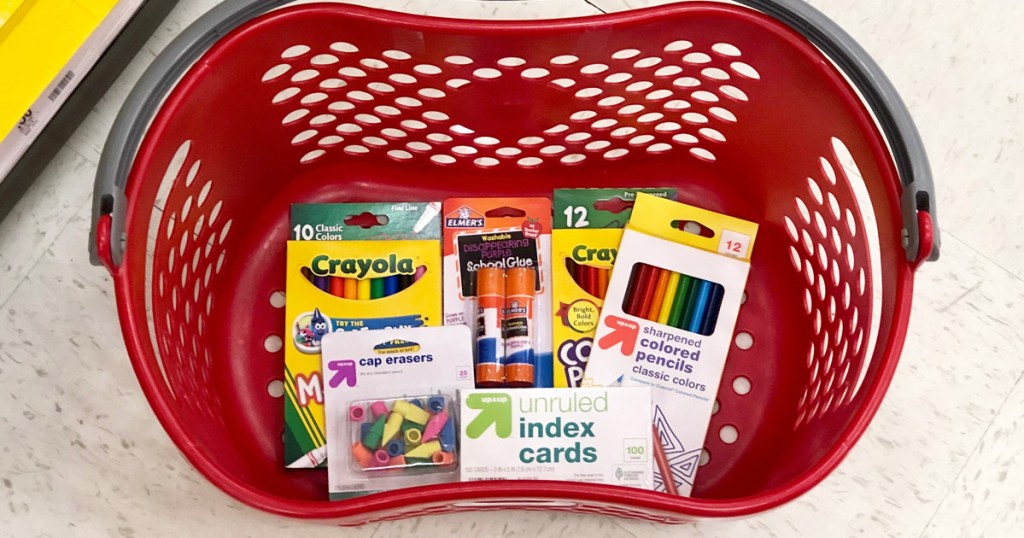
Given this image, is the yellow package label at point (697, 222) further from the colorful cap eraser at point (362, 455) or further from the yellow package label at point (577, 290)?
the colorful cap eraser at point (362, 455)

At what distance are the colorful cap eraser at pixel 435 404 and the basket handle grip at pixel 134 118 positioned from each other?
0.96 feet

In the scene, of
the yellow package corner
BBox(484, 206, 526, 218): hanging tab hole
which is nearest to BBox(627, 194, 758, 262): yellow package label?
BBox(484, 206, 526, 218): hanging tab hole

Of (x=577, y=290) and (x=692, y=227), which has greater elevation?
(x=692, y=227)

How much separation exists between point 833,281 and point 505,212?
1.02ft

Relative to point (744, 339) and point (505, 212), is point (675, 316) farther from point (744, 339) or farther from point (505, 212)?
point (505, 212)

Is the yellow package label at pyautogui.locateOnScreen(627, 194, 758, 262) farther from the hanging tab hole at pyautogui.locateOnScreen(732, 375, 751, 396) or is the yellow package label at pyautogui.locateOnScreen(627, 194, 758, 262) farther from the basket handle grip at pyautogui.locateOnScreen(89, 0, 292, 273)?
the basket handle grip at pyautogui.locateOnScreen(89, 0, 292, 273)

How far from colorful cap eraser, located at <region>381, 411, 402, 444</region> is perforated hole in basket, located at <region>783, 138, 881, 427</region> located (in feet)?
1.16

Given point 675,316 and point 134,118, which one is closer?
point 134,118

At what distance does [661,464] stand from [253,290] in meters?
0.42

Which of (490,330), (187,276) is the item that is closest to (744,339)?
(490,330)

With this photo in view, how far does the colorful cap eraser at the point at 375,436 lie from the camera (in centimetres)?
74

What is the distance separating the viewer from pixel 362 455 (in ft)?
2.43

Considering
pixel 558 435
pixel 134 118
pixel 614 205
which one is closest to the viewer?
pixel 134 118

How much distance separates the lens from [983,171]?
883 mm
